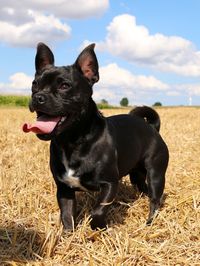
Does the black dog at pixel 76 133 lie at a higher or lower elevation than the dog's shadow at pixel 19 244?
higher

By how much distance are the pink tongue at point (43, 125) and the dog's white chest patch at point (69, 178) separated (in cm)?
48

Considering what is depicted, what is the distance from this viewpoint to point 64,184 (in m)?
4.57

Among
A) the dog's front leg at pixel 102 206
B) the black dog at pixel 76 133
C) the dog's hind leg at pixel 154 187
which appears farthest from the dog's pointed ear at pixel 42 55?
the dog's hind leg at pixel 154 187

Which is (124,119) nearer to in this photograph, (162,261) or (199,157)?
(162,261)

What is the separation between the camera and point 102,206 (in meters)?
4.41

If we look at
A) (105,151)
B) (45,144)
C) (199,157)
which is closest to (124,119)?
(105,151)

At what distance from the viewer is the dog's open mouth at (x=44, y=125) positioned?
3986 millimetres

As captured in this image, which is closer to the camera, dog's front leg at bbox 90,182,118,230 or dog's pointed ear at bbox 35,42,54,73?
dog's front leg at bbox 90,182,118,230

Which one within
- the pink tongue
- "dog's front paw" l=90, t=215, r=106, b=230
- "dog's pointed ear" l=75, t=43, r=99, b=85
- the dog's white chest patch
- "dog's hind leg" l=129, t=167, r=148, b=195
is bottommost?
"dog's front paw" l=90, t=215, r=106, b=230

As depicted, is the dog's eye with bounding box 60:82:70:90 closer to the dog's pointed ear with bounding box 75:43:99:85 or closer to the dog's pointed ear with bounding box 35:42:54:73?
the dog's pointed ear with bounding box 75:43:99:85

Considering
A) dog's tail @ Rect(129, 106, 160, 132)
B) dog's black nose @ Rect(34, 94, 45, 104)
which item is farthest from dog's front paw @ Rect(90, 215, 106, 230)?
dog's tail @ Rect(129, 106, 160, 132)

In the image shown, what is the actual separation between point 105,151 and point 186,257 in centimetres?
122

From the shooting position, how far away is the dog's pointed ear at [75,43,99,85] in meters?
4.51

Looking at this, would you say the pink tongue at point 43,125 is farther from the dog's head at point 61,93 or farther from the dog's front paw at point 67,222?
the dog's front paw at point 67,222
